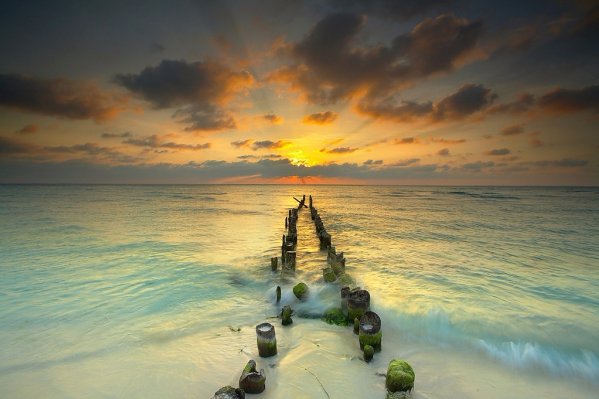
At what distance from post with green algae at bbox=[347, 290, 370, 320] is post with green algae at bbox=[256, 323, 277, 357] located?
7.20ft

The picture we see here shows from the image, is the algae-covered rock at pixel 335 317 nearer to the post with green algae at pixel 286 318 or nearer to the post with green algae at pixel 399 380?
the post with green algae at pixel 286 318

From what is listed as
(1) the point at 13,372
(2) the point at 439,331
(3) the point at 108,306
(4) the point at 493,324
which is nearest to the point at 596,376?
(4) the point at 493,324

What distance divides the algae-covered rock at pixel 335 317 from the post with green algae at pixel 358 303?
0.27 metres

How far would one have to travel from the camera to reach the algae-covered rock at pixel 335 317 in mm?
7516

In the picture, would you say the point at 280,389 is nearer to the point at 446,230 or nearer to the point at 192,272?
the point at 192,272

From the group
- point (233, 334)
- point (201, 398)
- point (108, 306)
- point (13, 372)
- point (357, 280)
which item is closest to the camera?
point (201, 398)

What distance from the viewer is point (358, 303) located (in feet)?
23.7

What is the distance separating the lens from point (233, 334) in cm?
726

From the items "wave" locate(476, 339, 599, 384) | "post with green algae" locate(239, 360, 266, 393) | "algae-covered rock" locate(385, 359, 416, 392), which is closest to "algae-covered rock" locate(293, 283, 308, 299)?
"post with green algae" locate(239, 360, 266, 393)

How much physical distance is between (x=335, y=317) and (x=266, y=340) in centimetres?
236

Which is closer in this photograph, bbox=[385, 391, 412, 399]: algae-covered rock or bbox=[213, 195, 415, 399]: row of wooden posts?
bbox=[385, 391, 412, 399]: algae-covered rock

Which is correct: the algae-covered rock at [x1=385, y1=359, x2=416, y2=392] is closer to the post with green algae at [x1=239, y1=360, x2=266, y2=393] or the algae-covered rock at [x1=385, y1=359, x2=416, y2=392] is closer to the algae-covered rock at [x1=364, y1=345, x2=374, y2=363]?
the algae-covered rock at [x1=364, y1=345, x2=374, y2=363]

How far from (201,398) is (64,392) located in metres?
2.45

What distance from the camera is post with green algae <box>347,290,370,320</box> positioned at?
720 cm
